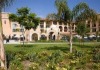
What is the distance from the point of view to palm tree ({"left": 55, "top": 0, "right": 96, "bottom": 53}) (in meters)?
23.5

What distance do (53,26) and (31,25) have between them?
134ft

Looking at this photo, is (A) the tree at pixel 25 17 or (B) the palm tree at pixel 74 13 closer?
(B) the palm tree at pixel 74 13

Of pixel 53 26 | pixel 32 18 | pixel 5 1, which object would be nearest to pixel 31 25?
pixel 32 18

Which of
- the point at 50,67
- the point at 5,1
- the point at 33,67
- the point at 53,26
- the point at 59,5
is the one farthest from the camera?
the point at 53,26

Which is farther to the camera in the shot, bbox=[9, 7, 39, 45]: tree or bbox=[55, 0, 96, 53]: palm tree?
bbox=[9, 7, 39, 45]: tree

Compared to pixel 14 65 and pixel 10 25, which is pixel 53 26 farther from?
pixel 14 65

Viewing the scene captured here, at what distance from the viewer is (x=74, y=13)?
2444cm

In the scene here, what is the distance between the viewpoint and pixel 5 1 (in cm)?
1270

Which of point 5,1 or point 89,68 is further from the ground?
point 5,1

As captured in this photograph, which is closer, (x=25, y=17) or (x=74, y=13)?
(x=74, y=13)

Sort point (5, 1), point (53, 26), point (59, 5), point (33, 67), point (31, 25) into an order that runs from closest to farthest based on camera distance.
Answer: point (33, 67), point (5, 1), point (59, 5), point (31, 25), point (53, 26)

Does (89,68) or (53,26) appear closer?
(89,68)

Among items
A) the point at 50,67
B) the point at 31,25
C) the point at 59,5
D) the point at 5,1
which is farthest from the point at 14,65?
the point at 31,25

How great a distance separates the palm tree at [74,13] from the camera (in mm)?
23453
